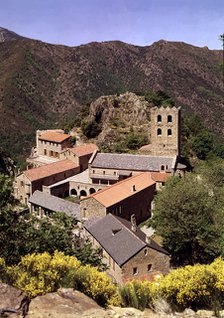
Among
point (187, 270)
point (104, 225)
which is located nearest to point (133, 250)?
point (104, 225)

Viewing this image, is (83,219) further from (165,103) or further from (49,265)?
(165,103)

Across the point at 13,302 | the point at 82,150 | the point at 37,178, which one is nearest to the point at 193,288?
the point at 13,302

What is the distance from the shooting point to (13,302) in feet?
47.5

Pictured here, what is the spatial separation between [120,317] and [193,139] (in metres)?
69.2

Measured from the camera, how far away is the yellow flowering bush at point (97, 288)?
1742 cm

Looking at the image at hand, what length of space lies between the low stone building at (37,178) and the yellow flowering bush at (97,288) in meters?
45.1

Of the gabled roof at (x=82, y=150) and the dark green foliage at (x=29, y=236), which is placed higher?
the gabled roof at (x=82, y=150)

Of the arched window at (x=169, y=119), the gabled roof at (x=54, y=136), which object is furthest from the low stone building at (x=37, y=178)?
the arched window at (x=169, y=119)

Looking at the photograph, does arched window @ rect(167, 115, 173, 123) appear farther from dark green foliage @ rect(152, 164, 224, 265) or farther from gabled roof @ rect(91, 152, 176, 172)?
dark green foliage @ rect(152, 164, 224, 265)

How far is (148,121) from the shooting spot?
280 feet

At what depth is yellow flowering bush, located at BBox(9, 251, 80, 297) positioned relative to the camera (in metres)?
16.2

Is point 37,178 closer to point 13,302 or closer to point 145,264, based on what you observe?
point 145,264

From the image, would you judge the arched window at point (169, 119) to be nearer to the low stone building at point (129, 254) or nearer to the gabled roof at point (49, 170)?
the gabled roof at point (49, 170)

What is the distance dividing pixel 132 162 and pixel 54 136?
25796mm
